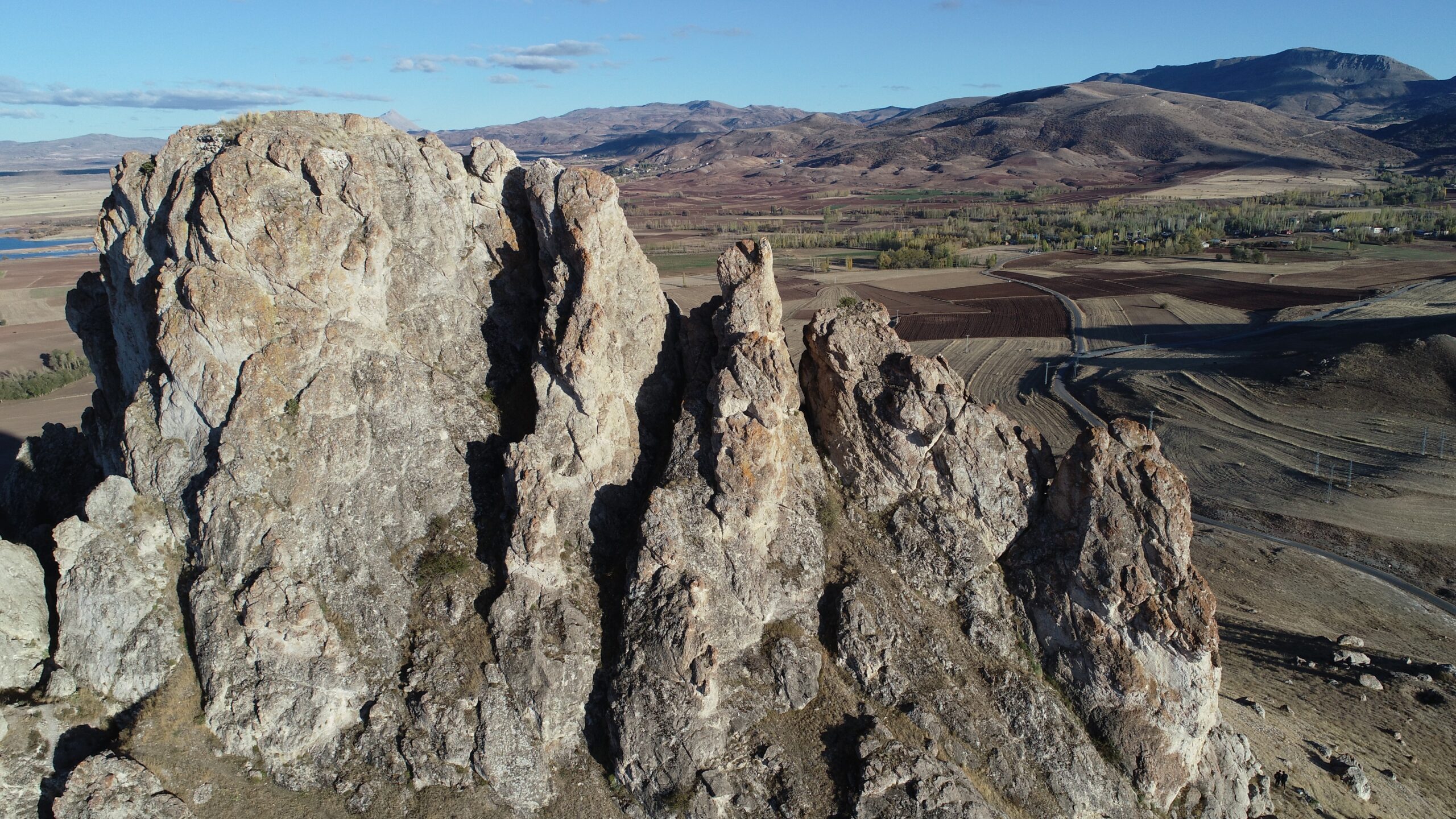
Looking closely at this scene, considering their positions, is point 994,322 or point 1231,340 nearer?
point 1231,340

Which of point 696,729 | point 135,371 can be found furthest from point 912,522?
point 135,371

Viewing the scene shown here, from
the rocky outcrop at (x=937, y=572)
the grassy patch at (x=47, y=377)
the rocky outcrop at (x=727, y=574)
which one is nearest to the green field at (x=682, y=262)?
the grassy patch at (x=47, y=377)

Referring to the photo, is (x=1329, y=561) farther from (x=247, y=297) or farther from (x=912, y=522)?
(x=247, y=297)

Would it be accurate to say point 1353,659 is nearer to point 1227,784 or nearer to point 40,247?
point 1227,784

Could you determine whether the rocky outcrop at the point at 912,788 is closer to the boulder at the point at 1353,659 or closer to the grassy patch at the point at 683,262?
the boulder at the point at 1353,659

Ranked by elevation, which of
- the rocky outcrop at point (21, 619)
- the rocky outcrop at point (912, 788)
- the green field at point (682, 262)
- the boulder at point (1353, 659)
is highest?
the green field at point (682, 262)

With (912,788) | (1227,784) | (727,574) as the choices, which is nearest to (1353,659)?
(1227,784)
